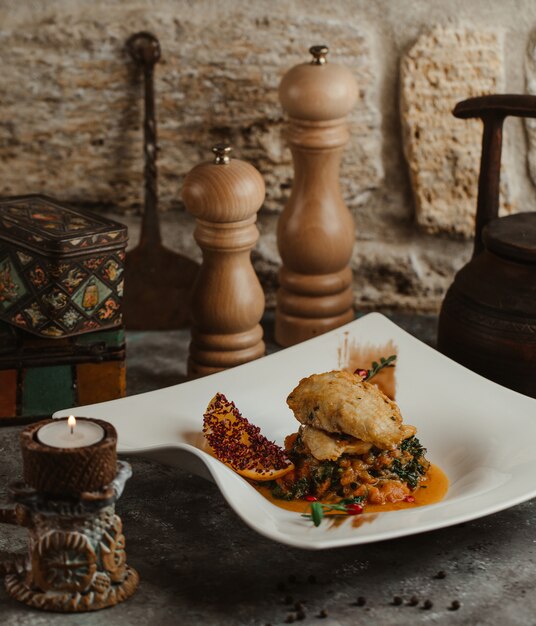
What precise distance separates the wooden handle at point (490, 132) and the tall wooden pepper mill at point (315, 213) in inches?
5.9

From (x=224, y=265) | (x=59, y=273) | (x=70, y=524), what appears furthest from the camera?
(x=224, y=265)

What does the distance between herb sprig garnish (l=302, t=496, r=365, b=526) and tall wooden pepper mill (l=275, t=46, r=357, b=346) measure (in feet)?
1.42

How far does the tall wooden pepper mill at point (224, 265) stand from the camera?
4.07ft

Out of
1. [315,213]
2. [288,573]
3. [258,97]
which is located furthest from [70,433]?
[258,97]

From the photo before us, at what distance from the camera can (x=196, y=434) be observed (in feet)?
3.67

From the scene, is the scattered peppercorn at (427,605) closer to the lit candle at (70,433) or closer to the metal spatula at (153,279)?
the lit candle at (70,433)

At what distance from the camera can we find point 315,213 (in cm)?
140

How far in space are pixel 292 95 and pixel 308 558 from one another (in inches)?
23.3

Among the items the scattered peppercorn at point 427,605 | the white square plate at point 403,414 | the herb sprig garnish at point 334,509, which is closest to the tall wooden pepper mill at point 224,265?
the white square plate at point 403,414

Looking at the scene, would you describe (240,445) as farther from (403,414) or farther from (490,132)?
(490,132)

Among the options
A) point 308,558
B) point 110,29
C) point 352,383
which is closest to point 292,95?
point 110,29

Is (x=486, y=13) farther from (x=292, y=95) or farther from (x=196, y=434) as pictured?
(x=196, y=434)

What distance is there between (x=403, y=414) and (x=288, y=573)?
0.29 metres

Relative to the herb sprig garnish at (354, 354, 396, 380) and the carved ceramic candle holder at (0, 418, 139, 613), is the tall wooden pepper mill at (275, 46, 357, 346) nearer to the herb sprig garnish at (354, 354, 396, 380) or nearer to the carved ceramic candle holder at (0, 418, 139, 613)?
the herb sprig garnish at (354, 354, 396, 380)
